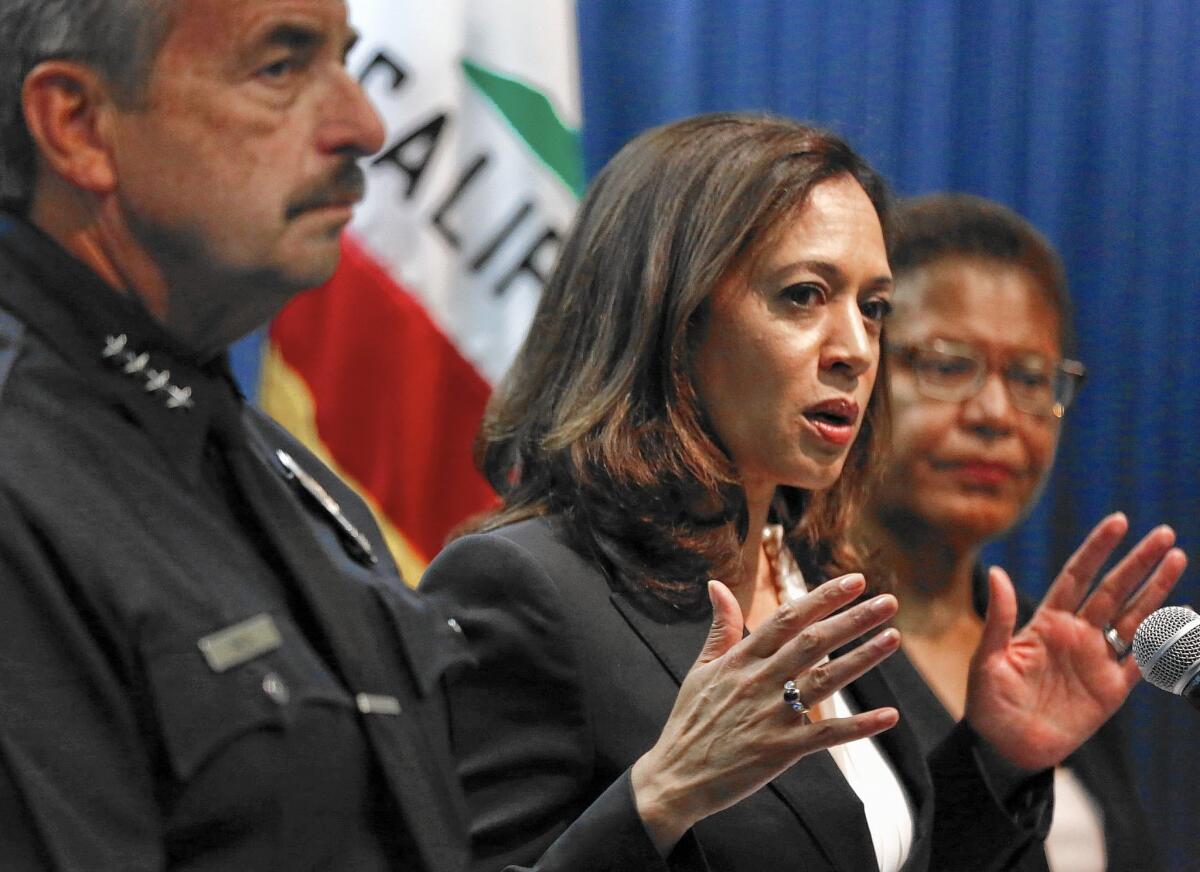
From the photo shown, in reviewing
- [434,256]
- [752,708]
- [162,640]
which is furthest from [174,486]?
[434,256]

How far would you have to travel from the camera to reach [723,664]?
1.30 meters

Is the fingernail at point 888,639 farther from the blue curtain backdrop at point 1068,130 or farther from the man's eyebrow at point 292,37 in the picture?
the blue curtain backdrop at point 1068,130

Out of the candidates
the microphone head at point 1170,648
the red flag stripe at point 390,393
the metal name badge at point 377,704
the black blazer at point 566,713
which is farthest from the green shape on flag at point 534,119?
the metal name badge at point 377,704

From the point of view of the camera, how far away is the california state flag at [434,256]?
2.55 m

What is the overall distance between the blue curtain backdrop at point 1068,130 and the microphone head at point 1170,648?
132cm

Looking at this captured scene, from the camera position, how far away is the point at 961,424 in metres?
2.49

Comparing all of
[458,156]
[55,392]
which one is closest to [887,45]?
[458,156]

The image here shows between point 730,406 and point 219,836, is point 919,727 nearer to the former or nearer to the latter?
point 730,406

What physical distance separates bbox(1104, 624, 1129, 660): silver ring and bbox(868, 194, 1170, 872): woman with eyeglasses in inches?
18.1

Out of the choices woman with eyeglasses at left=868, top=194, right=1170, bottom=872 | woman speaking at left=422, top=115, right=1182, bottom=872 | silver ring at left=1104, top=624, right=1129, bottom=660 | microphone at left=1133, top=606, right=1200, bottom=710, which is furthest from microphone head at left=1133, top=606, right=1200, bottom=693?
woman with eyeglasses at left=868, top=194, right=1170, bottom=872

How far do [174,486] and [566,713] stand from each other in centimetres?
71

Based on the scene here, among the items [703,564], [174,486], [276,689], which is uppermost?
[174,486]

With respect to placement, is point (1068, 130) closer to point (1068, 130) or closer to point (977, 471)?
point (1068, 130)

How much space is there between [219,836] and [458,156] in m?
1.84
